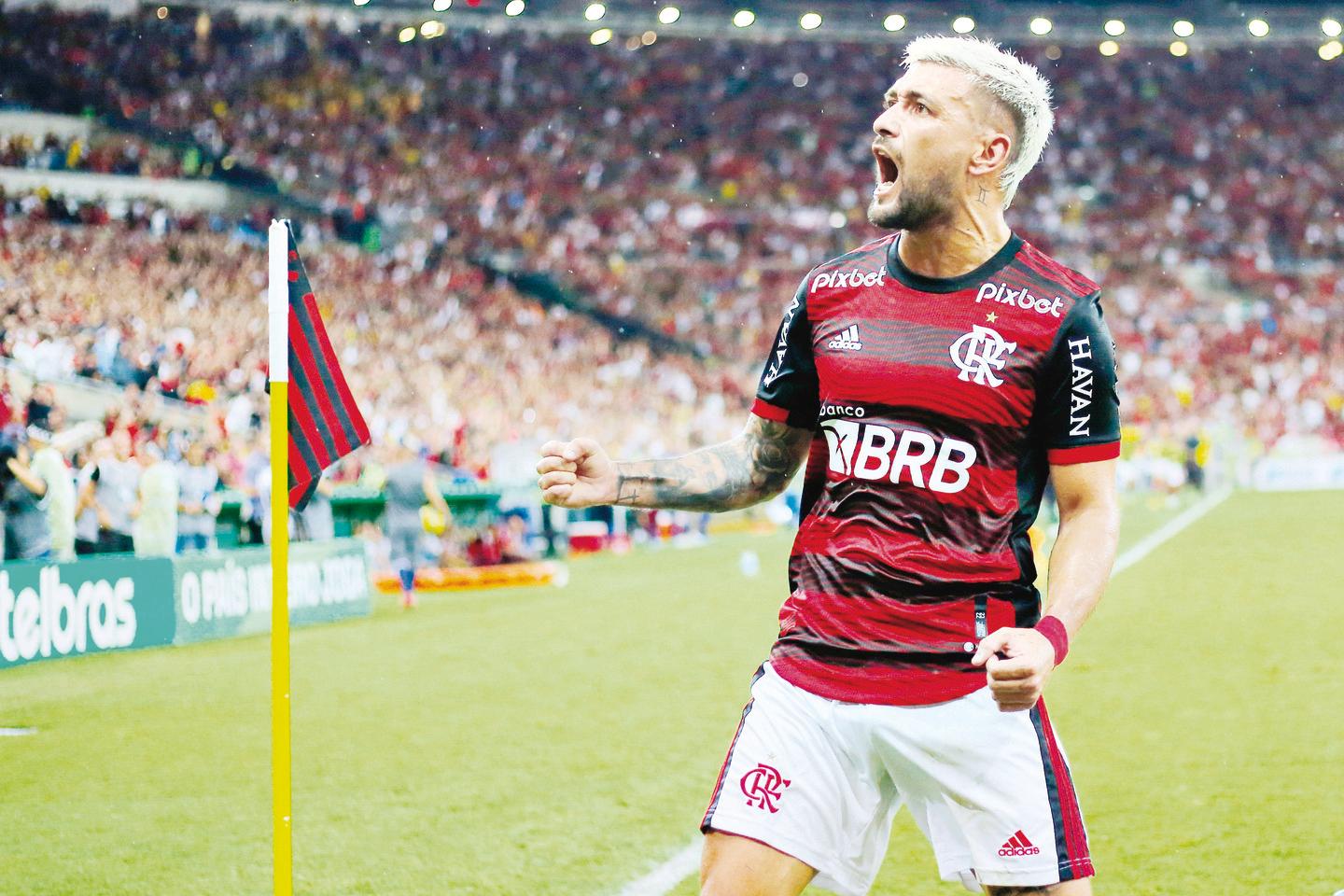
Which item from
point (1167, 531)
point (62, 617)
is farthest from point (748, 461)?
point (1167, 531)

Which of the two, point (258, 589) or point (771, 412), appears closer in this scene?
point (771, 412)

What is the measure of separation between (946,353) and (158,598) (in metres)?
10.5

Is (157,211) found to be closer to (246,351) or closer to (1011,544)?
(246,351)

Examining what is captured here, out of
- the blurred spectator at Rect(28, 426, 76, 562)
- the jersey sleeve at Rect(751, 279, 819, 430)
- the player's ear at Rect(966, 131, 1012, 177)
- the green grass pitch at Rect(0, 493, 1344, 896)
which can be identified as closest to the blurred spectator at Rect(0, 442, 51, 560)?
the blurred spectator at Rect(28, 426, 76, 562)

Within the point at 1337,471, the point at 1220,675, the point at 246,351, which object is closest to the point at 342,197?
the point at 246,351

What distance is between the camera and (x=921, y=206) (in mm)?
2996

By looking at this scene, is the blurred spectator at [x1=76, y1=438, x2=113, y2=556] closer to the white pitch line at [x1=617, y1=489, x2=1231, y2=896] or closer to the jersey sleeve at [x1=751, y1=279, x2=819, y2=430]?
the white pitch line at [x1=617, y1=489, x2=1231, y2=896]

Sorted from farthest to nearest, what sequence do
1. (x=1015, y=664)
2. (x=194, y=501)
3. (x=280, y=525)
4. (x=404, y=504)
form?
(x=404, y=504) < (x=194, y=501) < (x=280, y=525) < (x=1015, y=664)

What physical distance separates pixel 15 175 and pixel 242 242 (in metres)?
4.09

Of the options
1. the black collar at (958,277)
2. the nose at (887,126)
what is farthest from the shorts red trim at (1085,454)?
the nose at (887,126)

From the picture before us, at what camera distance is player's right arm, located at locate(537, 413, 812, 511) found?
10.4 ft

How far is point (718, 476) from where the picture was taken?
3387mm

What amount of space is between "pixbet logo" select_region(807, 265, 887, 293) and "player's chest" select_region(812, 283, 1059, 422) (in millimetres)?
44

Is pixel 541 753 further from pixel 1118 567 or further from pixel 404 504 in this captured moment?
pixel 1118 567
